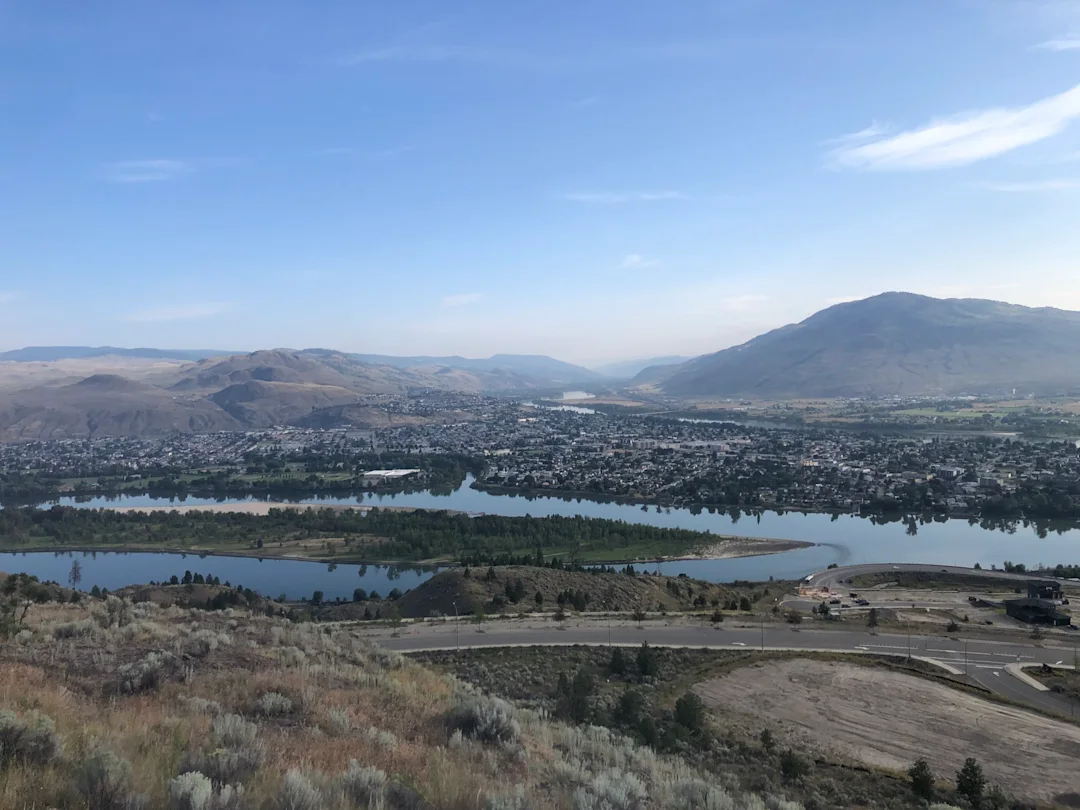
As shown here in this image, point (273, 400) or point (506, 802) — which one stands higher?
point (273, 400)

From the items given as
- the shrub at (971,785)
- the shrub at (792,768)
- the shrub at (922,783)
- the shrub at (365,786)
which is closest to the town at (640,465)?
the shrub at (971,785)

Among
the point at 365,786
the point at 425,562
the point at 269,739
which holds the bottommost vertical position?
the point at 425,562

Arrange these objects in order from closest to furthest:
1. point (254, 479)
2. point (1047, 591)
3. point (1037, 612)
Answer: point (1037, 612), point (1047, 591), point (254, 479)

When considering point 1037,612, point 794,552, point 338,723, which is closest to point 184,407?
point 794,552

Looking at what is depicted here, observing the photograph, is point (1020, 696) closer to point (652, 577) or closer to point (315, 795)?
point (652, 577)

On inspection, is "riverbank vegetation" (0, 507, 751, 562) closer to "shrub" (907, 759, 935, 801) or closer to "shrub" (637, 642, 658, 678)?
"shrub" (637, 642, 658, 678)

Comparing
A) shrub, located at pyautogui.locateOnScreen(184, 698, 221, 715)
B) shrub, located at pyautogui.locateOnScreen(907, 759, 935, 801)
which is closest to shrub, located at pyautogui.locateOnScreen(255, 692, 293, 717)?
shrub, located at pyautogui.locateOnScreen(184, 698, 221, 715)

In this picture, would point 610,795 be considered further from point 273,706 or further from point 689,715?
point 689,715

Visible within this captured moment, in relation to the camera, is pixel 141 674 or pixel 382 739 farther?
pixel 141 674
